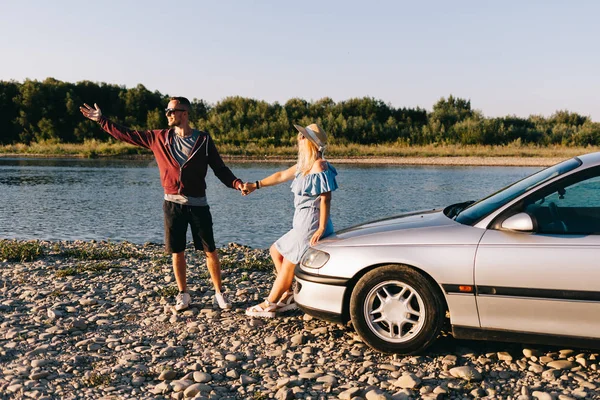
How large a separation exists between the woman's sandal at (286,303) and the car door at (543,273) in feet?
6.90

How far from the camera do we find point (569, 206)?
4.79m

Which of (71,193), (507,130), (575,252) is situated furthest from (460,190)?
(507,130)

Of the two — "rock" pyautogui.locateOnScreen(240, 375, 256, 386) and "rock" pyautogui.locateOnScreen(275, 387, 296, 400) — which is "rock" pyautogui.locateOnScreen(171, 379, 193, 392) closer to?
"rock" pyautogui.locateOnScreen(240, 375, 256, 386)

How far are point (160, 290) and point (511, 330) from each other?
4.06 metres

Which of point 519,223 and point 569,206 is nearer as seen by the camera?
point 519,223

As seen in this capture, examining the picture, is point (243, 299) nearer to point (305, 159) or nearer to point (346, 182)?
point (305, 159)

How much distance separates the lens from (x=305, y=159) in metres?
5.62

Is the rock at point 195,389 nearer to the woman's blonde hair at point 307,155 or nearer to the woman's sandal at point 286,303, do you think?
the woman's sandal at point 286,303

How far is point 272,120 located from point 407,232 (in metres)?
54.4

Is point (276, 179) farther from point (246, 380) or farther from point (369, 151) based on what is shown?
point (369, 151)

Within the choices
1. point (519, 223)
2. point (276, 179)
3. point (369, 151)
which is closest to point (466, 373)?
point (519, 223)

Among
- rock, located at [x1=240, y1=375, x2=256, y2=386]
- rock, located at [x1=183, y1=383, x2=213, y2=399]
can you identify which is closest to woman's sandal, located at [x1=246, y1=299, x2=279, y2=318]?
rock, located at [x1=240, y1=375, x2=256, y2=386]

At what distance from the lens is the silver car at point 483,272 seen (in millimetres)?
4227

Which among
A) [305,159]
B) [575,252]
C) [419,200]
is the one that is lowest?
[419,200]
